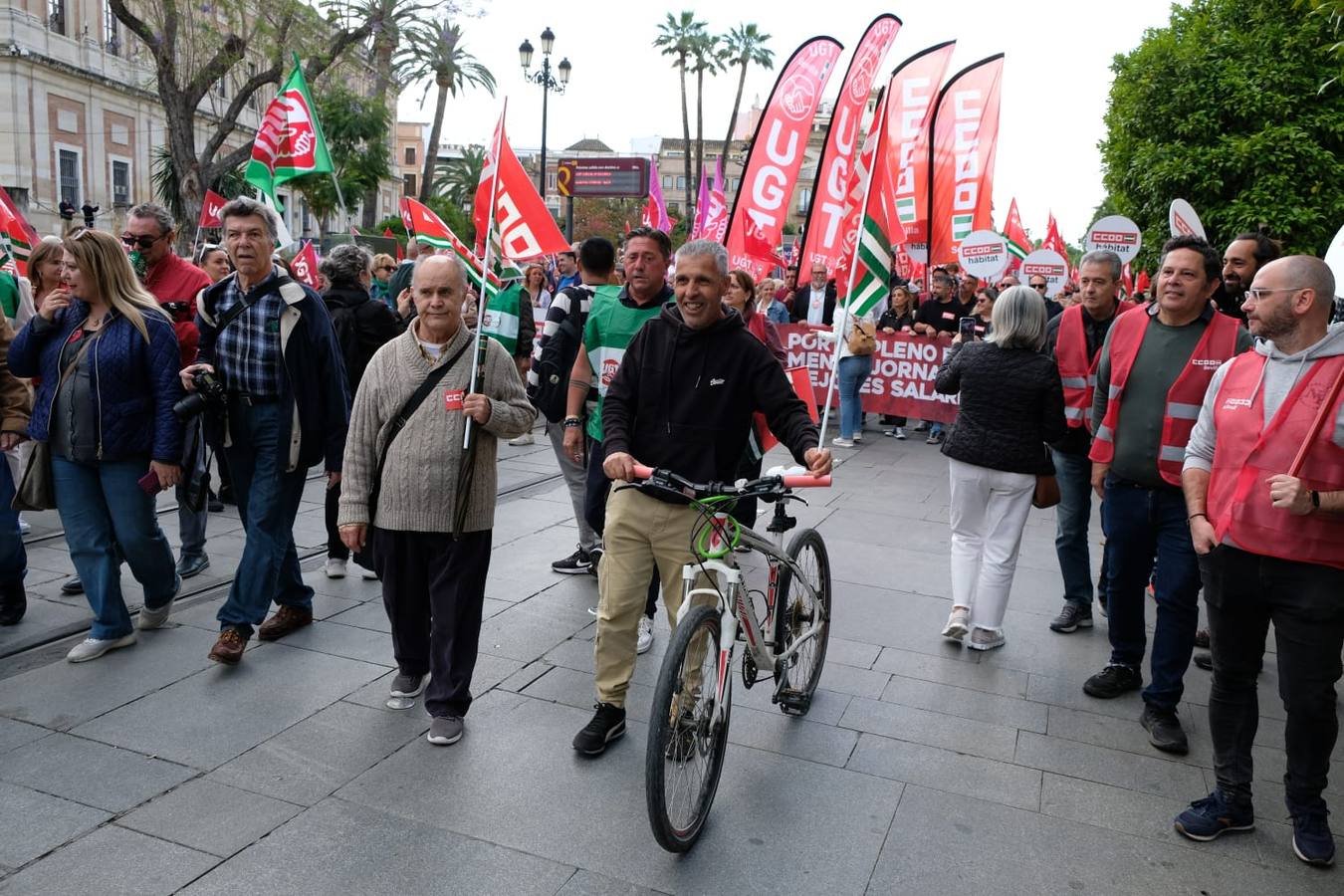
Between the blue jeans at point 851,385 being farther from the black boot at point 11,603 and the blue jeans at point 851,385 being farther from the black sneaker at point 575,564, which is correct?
the black boot at point 11,603

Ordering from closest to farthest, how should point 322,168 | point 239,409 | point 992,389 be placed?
point 239,409 < point 992,389 < point 322,168

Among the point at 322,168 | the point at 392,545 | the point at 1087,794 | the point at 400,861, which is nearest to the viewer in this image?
the point at 400,861

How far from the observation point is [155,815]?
138 inches

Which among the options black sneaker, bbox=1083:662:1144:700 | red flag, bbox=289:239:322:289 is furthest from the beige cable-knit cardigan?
red flag, bbox=289:239:322:289

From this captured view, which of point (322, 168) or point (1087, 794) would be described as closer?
point (1087, 794)

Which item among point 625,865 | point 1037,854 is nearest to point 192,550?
point 625,865

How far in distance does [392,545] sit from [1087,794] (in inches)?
112

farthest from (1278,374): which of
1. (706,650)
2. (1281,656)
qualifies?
(706,650)

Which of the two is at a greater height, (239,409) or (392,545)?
(239,409)

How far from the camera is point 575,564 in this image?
6730 mm

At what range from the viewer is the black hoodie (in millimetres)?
3973

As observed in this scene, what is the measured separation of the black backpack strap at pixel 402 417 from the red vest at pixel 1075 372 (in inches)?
128

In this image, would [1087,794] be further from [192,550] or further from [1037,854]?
[192,550]

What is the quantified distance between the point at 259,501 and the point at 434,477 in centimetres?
131
